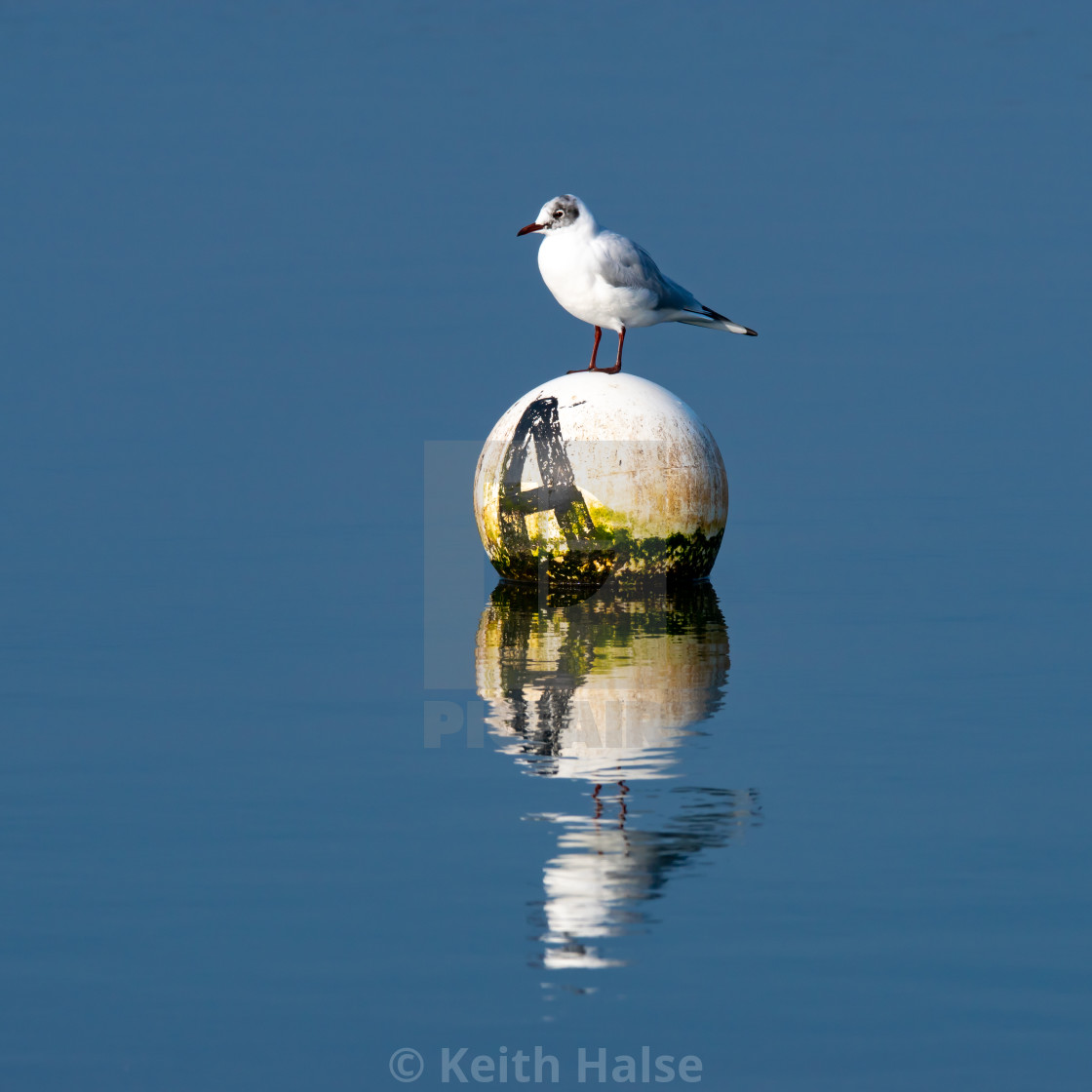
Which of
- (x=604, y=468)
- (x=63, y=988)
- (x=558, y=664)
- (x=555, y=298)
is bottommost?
(x=63, y=988)

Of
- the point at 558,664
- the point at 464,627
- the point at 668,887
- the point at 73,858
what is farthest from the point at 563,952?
the point at 464,627

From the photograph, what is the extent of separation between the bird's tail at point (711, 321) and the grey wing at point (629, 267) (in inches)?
30.1

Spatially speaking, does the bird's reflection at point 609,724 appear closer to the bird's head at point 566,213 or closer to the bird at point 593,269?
the bird at point 593,269

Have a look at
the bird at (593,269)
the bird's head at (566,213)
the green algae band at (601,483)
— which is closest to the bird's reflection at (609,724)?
the green algae band at (601,483)

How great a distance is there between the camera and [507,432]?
15031 mm

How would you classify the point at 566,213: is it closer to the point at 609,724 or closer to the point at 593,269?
the point at 593,269

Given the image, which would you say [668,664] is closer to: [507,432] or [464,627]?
[464,627]

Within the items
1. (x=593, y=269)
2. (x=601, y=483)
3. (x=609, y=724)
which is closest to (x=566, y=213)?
(x=593, y=269)

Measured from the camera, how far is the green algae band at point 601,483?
14.5 metres

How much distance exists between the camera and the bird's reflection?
7.77 m

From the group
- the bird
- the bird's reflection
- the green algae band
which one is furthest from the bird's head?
the bird's reflection

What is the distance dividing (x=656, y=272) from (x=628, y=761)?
665 centimetres

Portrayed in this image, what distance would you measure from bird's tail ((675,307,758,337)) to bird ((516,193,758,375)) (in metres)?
0.92

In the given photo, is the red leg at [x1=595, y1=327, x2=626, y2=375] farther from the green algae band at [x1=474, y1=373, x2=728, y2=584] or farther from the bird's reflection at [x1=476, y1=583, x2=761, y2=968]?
the bird's reflection at [x1=476, y1=583, x2=761, y2=968]
